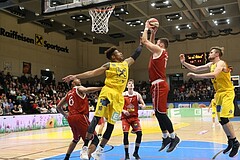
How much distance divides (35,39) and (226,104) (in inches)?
924

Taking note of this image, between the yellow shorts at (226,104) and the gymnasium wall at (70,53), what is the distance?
2069 cm

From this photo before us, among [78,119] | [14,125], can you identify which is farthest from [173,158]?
[14,125]

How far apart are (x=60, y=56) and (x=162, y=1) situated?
43.1 feet

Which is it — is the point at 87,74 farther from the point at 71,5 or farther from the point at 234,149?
the point at 71,5

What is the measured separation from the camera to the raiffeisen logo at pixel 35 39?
24.3 meters

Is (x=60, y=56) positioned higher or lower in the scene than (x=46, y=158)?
higher

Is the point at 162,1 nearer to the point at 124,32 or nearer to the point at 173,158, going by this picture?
the point at 124,32

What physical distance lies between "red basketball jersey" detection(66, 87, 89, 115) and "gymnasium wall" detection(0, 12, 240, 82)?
19.2 m

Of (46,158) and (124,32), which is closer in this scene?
(46,158)

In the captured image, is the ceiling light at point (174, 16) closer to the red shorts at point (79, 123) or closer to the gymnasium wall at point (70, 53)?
the gymnasium wall at point (70, 53)

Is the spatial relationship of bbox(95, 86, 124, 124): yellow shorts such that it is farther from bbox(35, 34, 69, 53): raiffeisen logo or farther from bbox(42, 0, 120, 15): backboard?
bbox(35, 34, 69, 53): raiffeisen logo

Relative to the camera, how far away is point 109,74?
5629 millimetres

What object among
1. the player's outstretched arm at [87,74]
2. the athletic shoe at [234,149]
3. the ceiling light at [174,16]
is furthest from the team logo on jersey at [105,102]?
the ceiling light at [174,16]

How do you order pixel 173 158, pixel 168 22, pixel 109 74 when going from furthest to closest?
pixel 168 22 < pixel 173 158 < pixel 109 74
